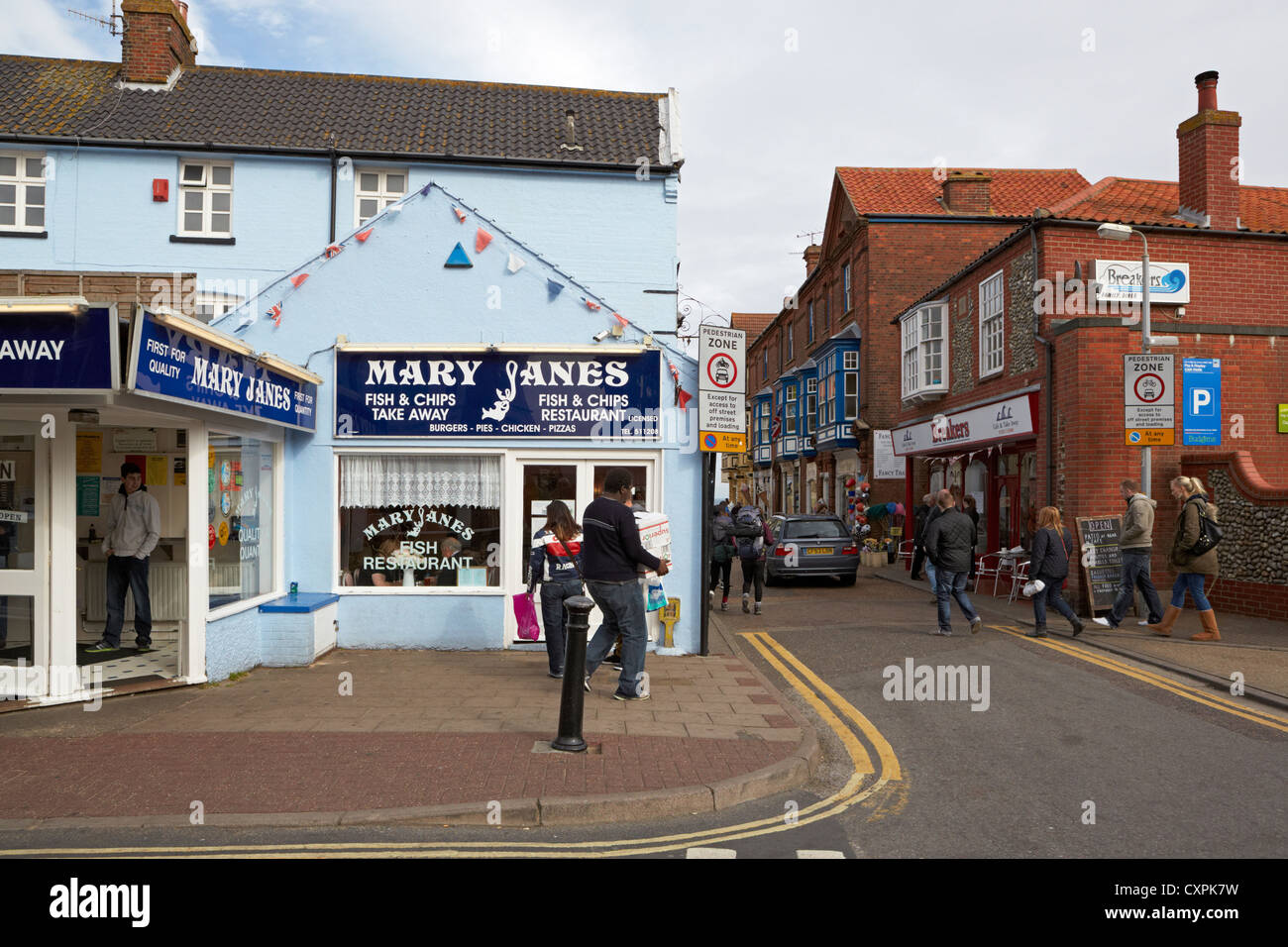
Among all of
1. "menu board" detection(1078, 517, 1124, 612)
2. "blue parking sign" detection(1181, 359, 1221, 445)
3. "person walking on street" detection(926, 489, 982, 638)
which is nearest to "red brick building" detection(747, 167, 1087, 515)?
"blue parking sign" detection(1181, 359, 1221, 445)

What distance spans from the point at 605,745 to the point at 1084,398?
38.2 feet

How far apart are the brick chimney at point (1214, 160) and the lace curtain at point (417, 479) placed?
14772mm

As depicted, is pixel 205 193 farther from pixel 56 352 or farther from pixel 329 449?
pixel 56 352

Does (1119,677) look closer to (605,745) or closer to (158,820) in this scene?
(605,745)

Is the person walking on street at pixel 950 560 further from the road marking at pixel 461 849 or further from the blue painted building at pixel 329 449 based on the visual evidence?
the road marking at pixel 461 849

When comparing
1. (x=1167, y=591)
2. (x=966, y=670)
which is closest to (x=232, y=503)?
(x=966, y=670)

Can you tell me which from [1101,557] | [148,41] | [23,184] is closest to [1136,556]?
[1101,557]

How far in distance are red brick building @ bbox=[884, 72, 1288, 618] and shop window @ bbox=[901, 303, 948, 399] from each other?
1015mm

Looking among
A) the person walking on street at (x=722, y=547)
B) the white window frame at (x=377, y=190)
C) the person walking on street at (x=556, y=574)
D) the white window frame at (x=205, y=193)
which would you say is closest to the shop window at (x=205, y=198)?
the white window frame at (x=205, y=193)

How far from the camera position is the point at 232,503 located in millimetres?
8875

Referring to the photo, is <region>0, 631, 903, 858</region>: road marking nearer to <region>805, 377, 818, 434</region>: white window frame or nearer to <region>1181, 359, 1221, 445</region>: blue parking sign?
<region>1181, 359, 1221, 445</region>: blue parking sign

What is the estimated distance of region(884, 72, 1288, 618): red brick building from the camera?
14.3m

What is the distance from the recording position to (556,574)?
830 cm

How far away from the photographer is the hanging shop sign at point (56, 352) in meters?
6.28
